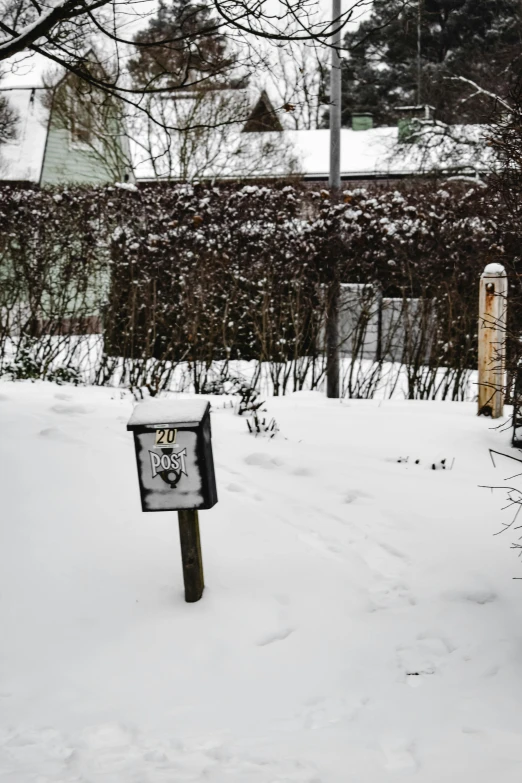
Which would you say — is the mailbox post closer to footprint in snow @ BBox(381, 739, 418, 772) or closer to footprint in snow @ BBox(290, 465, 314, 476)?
footprint in snow @ BBox(381, 739, 418, 772)

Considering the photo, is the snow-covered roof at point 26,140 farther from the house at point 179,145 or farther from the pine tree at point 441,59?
the pine tree at point 441,59

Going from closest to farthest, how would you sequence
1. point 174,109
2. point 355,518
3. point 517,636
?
1. point 517,636
2. point 355,518
3. point 174,109

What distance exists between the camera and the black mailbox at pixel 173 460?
3523 mm

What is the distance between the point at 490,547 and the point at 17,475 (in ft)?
9.12

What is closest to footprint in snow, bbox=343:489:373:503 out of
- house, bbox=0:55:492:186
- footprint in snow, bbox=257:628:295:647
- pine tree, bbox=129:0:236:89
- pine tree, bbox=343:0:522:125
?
footprint in snow, bbox=257:628:295:647

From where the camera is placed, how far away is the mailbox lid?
11.5 ft

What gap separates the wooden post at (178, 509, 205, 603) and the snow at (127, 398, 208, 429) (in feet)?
1.47

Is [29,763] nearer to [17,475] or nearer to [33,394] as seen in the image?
[17,475]

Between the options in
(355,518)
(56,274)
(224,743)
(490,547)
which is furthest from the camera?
(56,274)

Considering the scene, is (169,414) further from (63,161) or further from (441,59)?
(441,59)

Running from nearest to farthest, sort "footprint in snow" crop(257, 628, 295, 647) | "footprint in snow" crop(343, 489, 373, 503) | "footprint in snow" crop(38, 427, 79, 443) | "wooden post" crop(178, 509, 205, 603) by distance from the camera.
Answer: "footprint in snow" crop(257, 628, 295, 647), "wooden post" crop(178, 509, 205, 603), "footprint in snow" crop(343, 489, 373, 503), "footprint in snow" crop(38, 427, 79, 443)

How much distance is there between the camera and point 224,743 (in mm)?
2881

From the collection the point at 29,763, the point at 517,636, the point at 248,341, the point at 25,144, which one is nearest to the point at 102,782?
the point at 29,763

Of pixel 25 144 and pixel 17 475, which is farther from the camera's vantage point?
pixel 25 144
